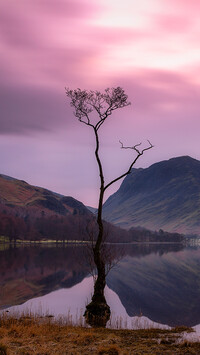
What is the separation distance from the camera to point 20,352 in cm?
1855

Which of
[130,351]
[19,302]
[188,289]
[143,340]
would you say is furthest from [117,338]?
Answer: [188,289]

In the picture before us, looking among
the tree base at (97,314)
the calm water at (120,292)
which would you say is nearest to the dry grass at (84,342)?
the tree base at (97,314)

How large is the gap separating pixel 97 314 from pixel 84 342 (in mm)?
9841

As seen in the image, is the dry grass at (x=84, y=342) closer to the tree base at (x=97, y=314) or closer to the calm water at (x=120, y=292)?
the tree base at (x=97, y=314)

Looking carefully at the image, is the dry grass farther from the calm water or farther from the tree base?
the calm water

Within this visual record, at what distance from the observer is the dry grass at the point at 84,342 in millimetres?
19312

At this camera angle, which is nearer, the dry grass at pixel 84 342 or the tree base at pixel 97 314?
the dry grass at pixel 84 342

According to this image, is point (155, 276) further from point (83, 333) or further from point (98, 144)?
point (83, 333)

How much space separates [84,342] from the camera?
858 inches

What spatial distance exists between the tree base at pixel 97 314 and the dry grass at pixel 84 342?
14.2 ft

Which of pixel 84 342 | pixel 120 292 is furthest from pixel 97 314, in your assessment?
pixel 120 292

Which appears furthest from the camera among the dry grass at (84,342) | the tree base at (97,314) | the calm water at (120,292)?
the calm water at (120,292)

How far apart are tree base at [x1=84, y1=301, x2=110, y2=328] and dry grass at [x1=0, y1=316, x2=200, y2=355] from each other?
434 cm

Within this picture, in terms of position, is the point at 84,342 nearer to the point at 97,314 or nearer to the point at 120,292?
the point at 97,314
